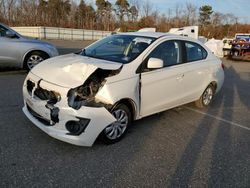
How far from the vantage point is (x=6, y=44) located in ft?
24.3

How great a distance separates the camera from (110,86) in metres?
3.40

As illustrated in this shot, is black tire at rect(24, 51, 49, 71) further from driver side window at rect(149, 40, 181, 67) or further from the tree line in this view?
the tree line

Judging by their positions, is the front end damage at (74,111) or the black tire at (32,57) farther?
the black tire at (32,57)

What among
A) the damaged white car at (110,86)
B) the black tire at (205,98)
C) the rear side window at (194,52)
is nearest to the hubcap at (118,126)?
the damaged white car at (110,86)

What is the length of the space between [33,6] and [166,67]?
51.2 meters

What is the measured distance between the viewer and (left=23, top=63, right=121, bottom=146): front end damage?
317cm

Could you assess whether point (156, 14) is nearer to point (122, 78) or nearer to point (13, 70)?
point (13, 70)

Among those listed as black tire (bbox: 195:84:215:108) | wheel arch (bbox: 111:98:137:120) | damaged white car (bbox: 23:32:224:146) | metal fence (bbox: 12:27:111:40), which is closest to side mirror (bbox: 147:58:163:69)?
damaged white car (bbox: 23:32:224:146)

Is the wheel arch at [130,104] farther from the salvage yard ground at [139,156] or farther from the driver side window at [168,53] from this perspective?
the driver side window at [168,53]

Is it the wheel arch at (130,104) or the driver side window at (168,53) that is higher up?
the driver side window at (168,53)

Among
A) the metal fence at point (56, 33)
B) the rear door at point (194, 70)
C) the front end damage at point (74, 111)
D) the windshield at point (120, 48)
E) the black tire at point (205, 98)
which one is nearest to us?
the front end damage at point (74, 111)

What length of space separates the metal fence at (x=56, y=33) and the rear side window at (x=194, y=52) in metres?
31.9

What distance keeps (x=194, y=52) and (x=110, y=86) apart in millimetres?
2518

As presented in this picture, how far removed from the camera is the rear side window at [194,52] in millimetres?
4952
